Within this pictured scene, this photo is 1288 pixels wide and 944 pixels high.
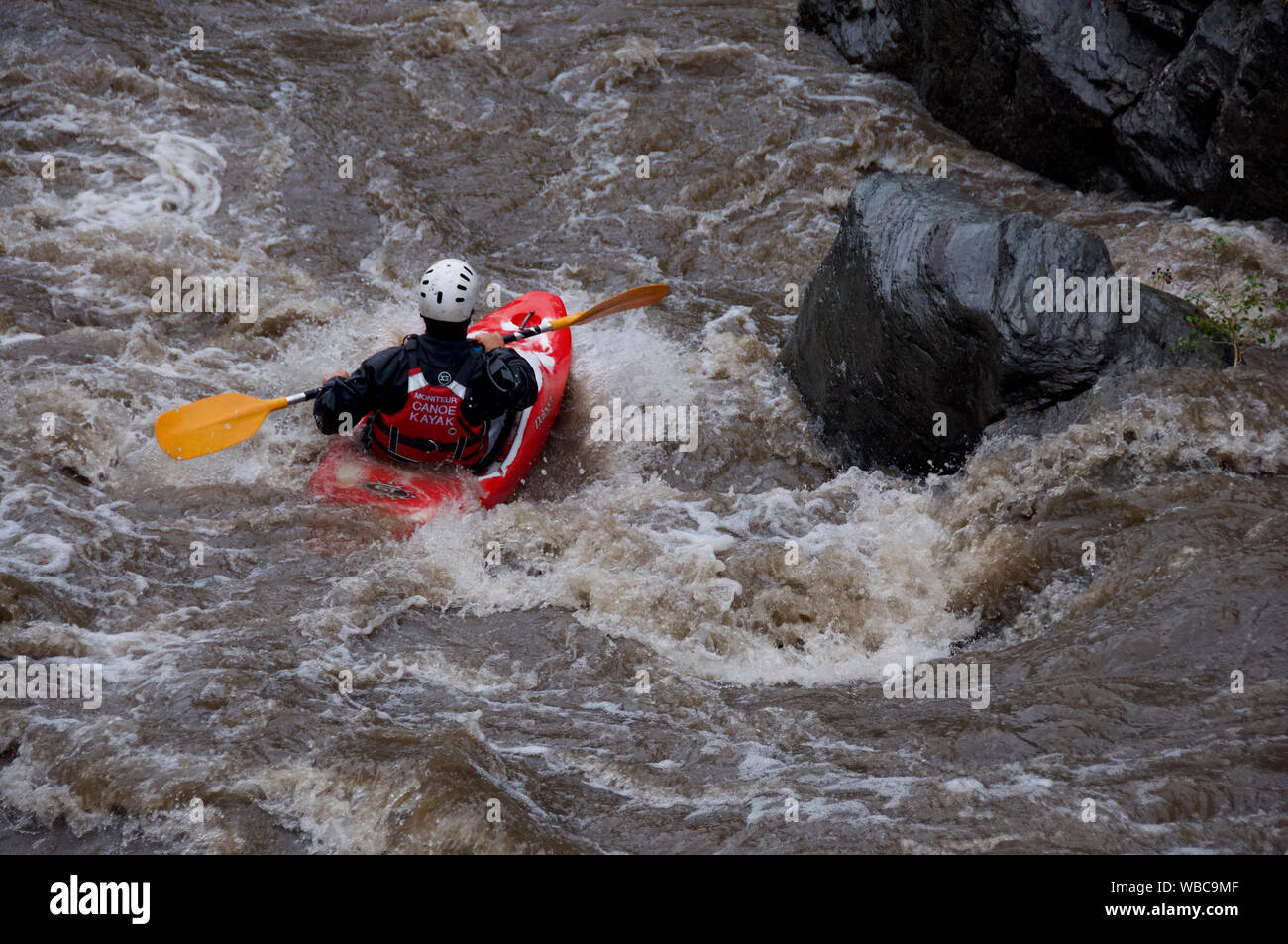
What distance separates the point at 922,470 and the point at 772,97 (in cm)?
497

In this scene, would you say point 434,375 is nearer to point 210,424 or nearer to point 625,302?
point 210,424

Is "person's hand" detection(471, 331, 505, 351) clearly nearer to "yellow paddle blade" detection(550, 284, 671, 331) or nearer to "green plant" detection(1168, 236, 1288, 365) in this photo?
"yellow paddle blade" detection(550, 284, 671, 331)

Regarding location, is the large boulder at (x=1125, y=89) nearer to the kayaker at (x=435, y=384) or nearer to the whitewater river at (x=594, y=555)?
the whitewater river at (x=594, y=555)

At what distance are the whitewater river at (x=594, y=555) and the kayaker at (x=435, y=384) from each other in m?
0.46

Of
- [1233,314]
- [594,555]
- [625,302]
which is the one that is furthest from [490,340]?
[1233,314]

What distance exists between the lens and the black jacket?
496 centimetres

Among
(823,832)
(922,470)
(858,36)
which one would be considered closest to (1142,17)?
(858,36)

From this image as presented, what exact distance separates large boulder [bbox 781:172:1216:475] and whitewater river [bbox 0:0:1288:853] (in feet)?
0.72

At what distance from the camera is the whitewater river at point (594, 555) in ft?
10.7

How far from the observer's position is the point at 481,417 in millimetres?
5172

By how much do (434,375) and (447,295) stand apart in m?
0.38

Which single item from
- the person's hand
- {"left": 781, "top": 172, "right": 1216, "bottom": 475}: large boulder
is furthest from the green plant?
the person's hand

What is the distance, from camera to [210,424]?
516cm
